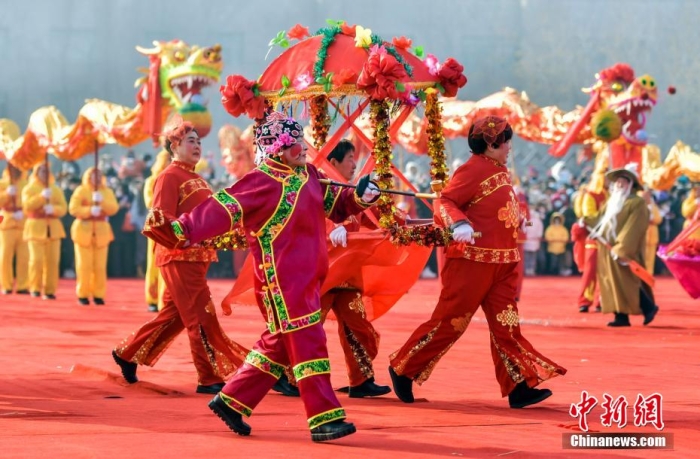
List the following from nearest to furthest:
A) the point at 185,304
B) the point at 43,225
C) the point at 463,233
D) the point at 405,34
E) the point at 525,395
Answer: the point at 463,233 < the point at 525,395 < the point at 185,304 < the point at 43,225 < the point at 405,34

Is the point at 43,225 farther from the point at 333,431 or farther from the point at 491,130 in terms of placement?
the point at 333,431

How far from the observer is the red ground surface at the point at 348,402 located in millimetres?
6441

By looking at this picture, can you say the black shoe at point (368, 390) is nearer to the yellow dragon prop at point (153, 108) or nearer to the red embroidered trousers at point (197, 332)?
the red embroidered trousers at point (197, 332)

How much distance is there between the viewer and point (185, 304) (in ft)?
29.2

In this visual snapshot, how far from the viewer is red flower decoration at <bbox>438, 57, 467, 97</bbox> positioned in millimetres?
8992

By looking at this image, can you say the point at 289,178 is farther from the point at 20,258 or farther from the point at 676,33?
the point at 676,33

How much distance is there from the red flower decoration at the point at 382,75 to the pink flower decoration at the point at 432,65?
61 centimetres

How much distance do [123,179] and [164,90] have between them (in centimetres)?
1031

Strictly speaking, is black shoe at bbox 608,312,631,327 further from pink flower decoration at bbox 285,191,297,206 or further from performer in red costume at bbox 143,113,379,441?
pink flower decoration at bbox 285,191,297,206

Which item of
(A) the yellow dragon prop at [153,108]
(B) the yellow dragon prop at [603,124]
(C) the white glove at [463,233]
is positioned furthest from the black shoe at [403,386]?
(B) the yellow dragon prop at [603,124]

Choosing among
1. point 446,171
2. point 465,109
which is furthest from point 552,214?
point 446,171

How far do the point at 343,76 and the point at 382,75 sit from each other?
419mm

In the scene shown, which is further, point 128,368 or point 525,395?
point 128,368

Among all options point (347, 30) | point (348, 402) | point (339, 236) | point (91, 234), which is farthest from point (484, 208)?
point (91, 234)
